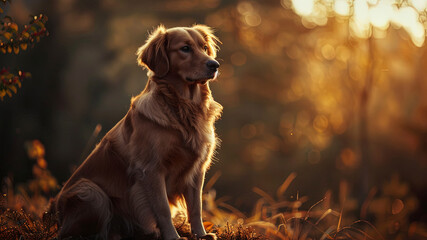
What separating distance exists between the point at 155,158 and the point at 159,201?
33 cm

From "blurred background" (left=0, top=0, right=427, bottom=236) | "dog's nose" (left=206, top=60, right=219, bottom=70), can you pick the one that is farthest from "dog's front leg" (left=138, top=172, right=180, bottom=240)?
"blurred background" (left=0, top=0, right=427, bottom=236)

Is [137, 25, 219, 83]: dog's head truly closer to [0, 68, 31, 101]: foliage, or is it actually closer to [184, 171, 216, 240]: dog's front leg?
[184, 171, 216, 240]: dog's front leg

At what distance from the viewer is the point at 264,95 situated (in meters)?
19.8

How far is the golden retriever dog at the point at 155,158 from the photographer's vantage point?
349 centimetres

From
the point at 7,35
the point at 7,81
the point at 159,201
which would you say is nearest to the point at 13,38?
the point at 7,35

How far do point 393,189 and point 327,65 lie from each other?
5912 mm

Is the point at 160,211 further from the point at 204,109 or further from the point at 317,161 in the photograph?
the point at 317,161

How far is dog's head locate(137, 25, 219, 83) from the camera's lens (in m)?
3.74

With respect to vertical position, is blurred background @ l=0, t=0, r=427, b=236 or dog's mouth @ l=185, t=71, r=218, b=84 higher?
dog's mouth @ l=185, t=71, r=218, b=84

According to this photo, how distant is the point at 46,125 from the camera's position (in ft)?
59.0

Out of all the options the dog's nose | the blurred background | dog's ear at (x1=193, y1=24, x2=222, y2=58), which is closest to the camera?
the dog's nose

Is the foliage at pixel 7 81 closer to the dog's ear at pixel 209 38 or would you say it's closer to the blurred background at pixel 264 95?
the dog's ear at pixel 209 38

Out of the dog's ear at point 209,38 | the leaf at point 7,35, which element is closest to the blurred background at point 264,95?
the dog's ear at point 209,38

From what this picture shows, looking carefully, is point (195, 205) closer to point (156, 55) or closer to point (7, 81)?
point (156, 55)
